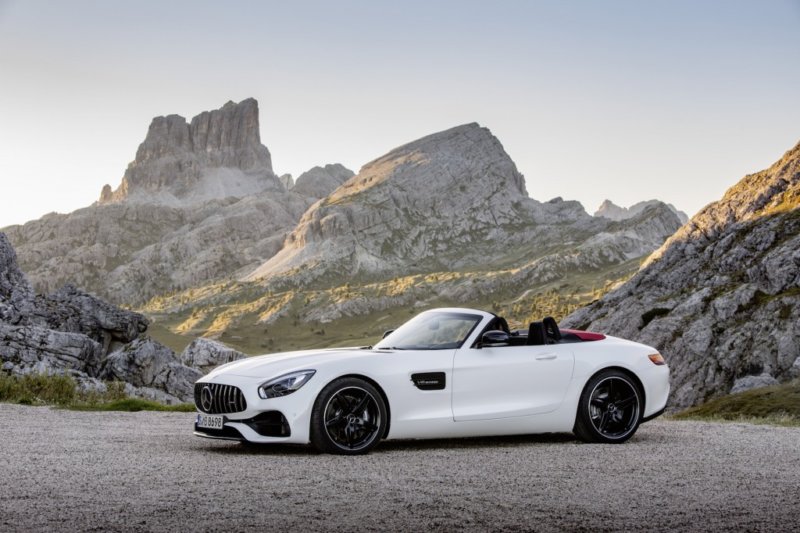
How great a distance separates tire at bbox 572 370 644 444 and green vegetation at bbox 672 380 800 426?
510 centimetres

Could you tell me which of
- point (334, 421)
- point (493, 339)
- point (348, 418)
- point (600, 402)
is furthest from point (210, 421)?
point (600, 402)

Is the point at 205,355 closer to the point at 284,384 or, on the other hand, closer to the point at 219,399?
the point at 219,399

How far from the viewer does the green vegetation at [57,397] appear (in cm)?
1727

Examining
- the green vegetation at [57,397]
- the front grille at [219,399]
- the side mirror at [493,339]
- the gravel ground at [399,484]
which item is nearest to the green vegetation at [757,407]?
the gravel ground at [399,484]

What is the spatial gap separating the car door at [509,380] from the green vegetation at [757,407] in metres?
6.26

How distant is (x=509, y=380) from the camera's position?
37.4 feet

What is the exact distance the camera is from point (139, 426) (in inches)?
534

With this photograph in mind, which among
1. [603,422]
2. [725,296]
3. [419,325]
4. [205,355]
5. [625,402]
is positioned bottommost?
[603,422]

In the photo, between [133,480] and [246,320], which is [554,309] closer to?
[246,320]

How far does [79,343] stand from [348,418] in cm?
2598

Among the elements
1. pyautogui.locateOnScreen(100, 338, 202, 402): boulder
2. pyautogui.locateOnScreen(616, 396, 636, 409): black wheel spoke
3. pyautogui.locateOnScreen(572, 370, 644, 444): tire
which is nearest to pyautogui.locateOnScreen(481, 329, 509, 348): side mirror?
pyautogui.locateOnScreen(572, 370, 644, 444): tire

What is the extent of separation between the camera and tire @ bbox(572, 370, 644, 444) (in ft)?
38.9

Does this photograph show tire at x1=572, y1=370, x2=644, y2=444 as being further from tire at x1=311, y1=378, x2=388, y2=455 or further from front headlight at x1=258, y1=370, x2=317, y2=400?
→ front headlight at x1=258, y1=370, x2=317, y2=400

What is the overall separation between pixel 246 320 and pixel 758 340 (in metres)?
119
